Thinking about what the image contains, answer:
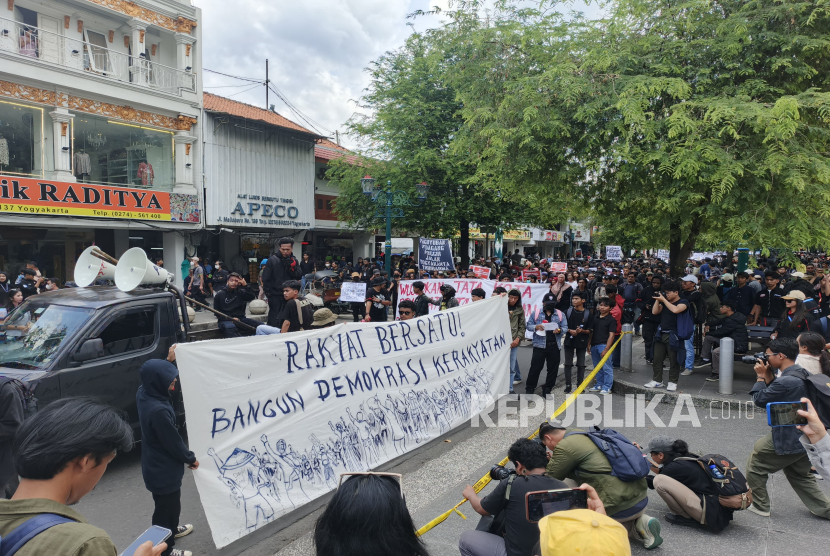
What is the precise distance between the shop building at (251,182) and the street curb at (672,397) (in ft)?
63.7

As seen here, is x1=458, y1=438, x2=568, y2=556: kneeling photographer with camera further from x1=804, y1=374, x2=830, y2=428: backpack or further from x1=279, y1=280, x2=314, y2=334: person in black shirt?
x1=279, y1=280, x2=314, y2=334: person in black shirt

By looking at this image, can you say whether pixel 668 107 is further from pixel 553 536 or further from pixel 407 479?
pixel 553 536

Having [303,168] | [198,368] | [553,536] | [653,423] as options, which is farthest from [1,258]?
[553,536]

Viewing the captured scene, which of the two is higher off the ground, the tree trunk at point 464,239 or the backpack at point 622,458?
the tree trunk at point 464,239

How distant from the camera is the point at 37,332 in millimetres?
5199

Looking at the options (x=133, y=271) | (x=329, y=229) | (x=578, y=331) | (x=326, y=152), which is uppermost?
(x=326, y=152)

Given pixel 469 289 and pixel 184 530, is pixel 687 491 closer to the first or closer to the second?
pixel 184 530

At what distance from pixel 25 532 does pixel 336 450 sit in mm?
3499

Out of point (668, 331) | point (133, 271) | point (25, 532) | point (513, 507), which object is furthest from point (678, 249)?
point (25, 532)

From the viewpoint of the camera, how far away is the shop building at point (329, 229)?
97.0 feet

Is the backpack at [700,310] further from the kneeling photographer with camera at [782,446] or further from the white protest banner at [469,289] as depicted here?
the kneeling photographer with camera at [782,446]

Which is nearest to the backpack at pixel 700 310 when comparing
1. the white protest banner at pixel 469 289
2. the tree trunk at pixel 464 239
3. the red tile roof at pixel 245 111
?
the white protest banner at pixel 469 289

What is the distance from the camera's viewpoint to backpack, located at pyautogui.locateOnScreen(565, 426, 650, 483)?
3732 millimetres

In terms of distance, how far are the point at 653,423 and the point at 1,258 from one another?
20.4 meters
